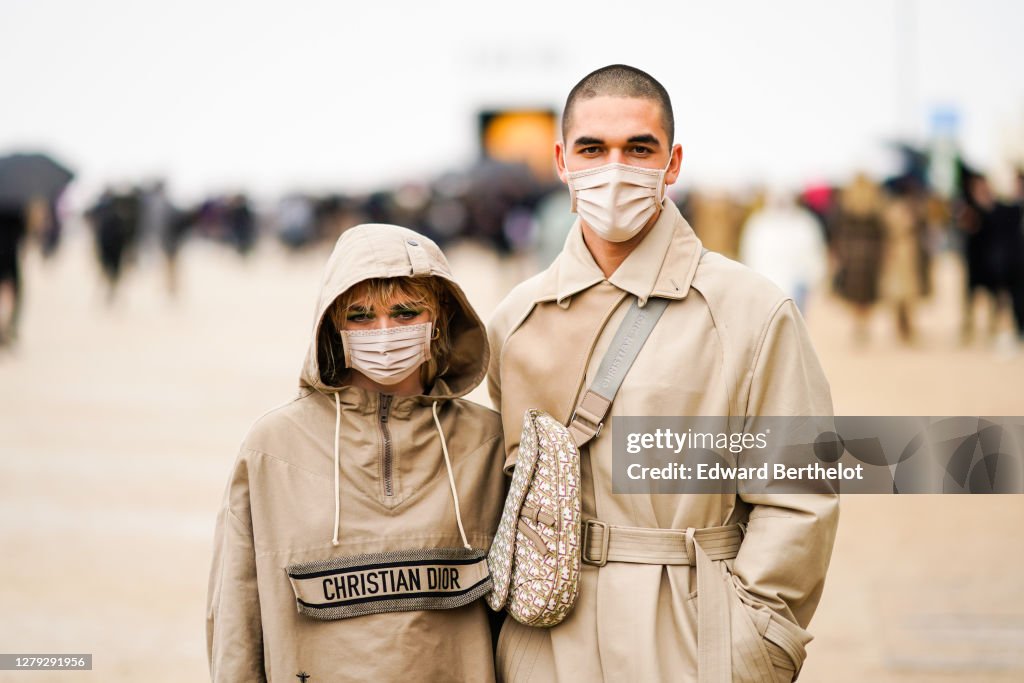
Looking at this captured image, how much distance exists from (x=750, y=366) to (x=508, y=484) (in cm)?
77

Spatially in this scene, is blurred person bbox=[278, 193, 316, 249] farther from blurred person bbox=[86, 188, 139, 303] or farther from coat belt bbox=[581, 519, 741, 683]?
coat belt bbox=[581, 519, 741, 683]

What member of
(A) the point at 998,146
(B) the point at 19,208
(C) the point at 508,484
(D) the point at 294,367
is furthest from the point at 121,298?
(A) the point at 998,146

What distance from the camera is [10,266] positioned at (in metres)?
15.9

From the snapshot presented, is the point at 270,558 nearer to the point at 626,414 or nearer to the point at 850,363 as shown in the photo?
the point at 626,414

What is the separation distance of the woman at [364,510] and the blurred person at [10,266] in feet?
44.7

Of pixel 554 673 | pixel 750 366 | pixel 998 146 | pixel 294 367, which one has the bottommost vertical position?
pixel 554 673

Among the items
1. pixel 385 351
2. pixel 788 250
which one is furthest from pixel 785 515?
pixel 788 250

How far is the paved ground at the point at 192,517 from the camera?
223 inches

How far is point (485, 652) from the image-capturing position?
2998 millimetres

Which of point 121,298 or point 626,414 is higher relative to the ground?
point 121,298

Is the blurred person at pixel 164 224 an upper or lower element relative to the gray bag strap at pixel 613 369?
upper

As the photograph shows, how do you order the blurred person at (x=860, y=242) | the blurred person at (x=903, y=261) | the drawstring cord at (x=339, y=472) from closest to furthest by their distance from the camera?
the drawstring cord at (x=339, y=472) → the blurred person at (x=903, y=261) → the blurred person at (x=860, y=242)

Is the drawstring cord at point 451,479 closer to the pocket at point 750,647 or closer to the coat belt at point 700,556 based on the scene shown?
the coat belt at point 700,556

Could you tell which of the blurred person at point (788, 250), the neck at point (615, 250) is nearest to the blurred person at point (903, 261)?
the blurred person at point (788, 250)
